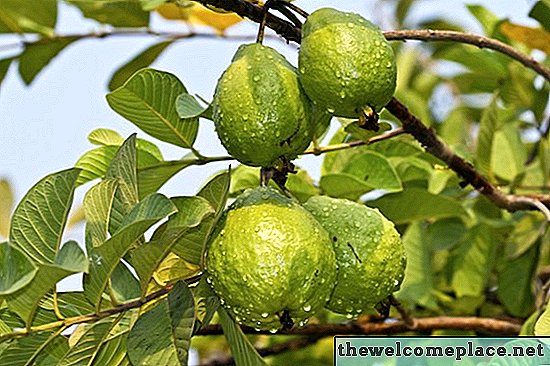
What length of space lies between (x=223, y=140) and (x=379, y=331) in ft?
2.08

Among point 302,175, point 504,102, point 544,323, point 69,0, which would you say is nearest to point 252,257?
point 544,323

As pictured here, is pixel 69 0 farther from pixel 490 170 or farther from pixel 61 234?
pixel 490 170

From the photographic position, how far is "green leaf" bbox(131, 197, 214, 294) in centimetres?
100

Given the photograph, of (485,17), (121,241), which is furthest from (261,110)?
(485,17)

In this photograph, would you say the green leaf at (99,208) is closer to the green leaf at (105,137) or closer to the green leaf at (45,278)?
the green leaf at (45,278)

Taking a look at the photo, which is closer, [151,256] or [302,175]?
[151,256]

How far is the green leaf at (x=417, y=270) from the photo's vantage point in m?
1.81

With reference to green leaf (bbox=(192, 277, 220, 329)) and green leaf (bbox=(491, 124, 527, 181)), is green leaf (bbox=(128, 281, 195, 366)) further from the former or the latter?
green leaf (bbox=(491, 124, 527, 181))

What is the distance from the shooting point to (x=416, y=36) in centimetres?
131

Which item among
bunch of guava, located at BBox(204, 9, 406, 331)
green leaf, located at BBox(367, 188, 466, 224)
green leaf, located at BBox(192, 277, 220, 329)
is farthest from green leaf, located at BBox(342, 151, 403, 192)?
green leaf, located at BBox(192, 277, 220, 329)

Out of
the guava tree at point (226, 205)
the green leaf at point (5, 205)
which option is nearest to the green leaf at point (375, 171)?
the guava tree at point (226, 205)

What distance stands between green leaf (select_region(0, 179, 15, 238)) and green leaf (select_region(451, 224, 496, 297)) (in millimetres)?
1201

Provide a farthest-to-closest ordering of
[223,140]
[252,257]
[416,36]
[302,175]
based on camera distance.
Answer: [302,175]
[416,36]
[223,140]
[252,257]

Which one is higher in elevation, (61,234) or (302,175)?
(61,234)
